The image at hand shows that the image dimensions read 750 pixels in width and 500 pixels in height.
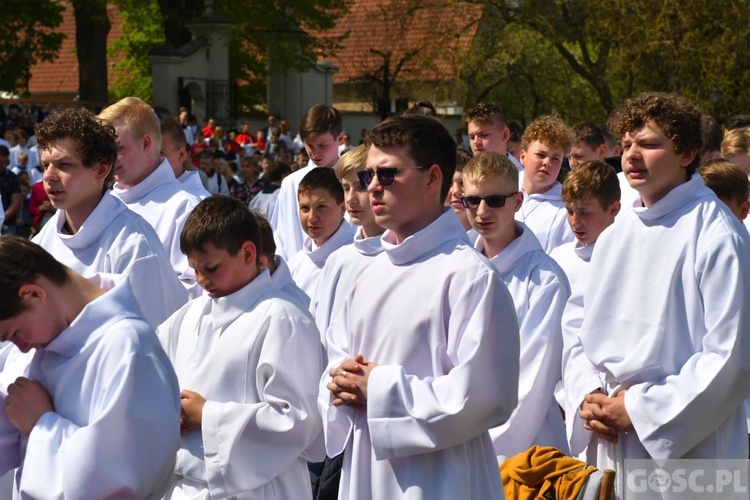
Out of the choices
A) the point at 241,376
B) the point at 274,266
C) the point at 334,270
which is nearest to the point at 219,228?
the point at 241,376

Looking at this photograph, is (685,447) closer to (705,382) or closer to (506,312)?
(705,382)

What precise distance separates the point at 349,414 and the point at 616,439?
4.03 ft

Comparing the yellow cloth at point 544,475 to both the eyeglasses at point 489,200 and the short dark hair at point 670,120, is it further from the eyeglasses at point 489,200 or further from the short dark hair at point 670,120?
the eyeglasses at point 489,200

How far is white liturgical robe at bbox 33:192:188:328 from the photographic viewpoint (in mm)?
6062

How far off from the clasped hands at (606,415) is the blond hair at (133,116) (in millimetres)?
3153

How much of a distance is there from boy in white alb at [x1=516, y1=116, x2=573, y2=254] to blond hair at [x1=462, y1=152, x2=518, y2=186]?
6.46ft

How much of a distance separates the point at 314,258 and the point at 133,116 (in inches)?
58.9

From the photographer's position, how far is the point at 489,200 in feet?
22.2

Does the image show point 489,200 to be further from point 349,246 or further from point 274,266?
point 274,266

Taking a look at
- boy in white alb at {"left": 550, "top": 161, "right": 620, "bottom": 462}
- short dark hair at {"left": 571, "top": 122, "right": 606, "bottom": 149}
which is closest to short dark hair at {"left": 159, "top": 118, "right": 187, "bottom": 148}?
boy in white alb at {"left": 550, "top": 161, "right": 620, "bottom": 462}

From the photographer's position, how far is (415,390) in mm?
4555

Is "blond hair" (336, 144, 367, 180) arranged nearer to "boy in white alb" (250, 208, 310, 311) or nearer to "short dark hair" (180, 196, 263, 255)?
"boy in white alb" (250, 208, 310, 311)

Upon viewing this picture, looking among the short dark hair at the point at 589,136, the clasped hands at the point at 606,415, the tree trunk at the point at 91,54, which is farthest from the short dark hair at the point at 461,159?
the tree trunk at the point at 91,54

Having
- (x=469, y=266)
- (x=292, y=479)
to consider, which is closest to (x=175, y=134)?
(x=292, y=479)
